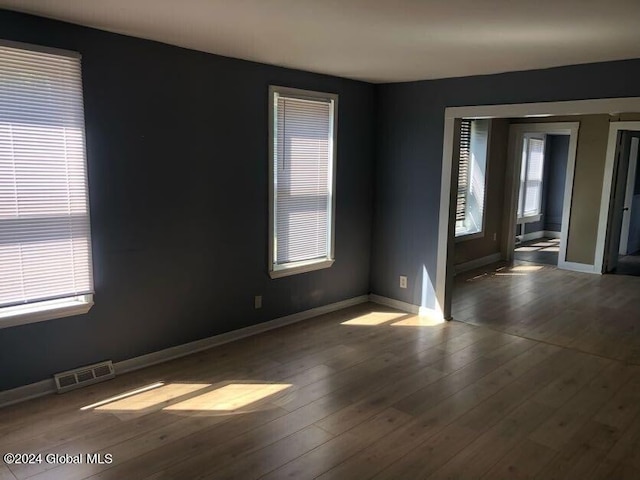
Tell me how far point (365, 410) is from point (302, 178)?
87.1 inches

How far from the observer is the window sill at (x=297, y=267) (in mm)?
4477

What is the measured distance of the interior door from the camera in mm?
6773

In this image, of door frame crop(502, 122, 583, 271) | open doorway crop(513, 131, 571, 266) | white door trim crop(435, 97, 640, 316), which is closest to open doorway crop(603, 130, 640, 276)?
door frame crop(502, 122, 583, 271)

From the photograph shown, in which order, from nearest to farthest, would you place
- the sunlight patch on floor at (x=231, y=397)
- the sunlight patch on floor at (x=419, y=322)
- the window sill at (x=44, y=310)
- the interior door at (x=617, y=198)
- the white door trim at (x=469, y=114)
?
the window sill at (x=44, y=310), the sunlight patch on floor at (x=231, y=397), the white door trim at (x=469, y=114), the sunlight patch on floor at (x=419, y=322), the interior door at (x=617, y=198)

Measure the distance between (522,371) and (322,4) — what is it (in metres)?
2.86

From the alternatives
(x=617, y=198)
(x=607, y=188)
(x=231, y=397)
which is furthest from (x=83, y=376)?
(x=617, y=198)

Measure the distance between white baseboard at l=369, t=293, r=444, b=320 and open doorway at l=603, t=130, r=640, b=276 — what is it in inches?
134

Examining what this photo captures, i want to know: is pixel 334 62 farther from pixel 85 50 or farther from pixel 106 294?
pixel 106 294

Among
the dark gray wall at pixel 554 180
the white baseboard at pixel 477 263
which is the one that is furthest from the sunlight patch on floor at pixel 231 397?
→ the dark gray wall at pixel 554 180

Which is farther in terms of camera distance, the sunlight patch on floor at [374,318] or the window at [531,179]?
the window at [531,179]

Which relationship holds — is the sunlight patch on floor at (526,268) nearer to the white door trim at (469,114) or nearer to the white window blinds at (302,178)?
the white door trim at (469,114)

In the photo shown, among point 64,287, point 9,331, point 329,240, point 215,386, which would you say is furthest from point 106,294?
point 329,240

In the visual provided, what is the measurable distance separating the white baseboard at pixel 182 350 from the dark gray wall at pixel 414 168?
63cm

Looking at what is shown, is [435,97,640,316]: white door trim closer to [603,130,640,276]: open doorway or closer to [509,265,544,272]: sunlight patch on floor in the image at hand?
[509,265,544,272]: sunlight patch on floor
